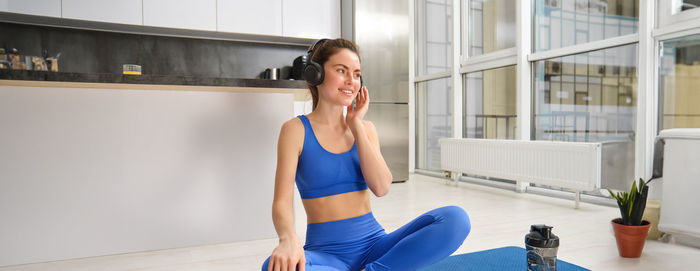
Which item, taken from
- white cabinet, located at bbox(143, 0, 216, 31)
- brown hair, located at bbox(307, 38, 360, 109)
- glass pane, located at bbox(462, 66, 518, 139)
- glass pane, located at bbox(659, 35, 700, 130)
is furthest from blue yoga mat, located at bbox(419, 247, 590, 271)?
white cabinet, located at bbox(143, 0, 216, 31)

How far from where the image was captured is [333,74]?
4.30ft

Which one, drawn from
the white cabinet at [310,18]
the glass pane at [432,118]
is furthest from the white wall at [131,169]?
the glass pane at [432,118]

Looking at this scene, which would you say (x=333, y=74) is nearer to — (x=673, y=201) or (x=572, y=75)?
(x=673, y=201)

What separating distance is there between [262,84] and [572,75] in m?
3.07

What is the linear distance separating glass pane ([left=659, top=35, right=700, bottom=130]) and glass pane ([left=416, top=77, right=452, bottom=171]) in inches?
101

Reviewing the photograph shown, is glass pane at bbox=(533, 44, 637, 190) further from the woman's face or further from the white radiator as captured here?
the woman's face

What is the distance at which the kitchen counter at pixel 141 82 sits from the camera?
5.86ft

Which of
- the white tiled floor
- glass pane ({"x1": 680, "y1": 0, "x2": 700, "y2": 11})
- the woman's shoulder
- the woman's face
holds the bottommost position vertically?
the white tiled floor

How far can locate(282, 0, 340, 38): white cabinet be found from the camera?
15.7 feet

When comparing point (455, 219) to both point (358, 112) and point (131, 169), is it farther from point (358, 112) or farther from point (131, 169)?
point (131, 169)

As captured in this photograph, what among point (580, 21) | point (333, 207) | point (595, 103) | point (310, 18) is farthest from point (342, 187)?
point (310, 18)

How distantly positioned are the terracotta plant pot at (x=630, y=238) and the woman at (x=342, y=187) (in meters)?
1.46

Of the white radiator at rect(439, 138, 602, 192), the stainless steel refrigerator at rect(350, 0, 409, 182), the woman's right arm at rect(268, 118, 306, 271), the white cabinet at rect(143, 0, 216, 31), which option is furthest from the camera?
the stainless steel refrigerator at rect(350, 0, 409, 182)

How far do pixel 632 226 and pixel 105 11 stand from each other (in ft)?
14.6
